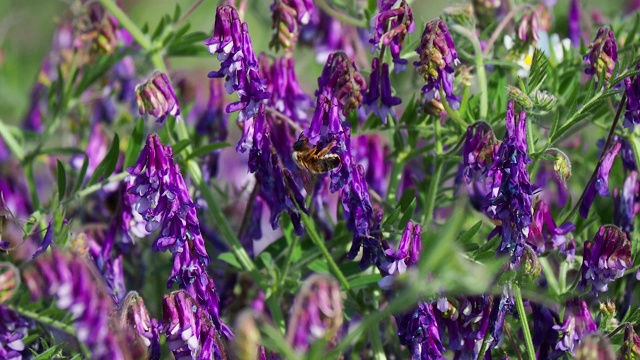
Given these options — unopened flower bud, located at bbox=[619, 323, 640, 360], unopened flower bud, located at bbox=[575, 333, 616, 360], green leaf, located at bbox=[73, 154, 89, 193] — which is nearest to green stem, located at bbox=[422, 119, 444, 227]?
unopened flower bud, located at bbox=[619, 323, 640, 360]

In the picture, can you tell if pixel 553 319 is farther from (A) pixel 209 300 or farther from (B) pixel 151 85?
(B) pixel 151 85

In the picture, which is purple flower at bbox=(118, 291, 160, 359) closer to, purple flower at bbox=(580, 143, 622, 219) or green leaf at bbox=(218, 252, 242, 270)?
green leaf at bbox=(218, 252, 242, 270)

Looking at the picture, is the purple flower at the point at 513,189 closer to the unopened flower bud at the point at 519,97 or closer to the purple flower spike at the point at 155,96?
the unopened flower bud at the point at 519,97

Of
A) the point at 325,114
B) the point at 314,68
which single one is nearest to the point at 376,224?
the point at 325,114

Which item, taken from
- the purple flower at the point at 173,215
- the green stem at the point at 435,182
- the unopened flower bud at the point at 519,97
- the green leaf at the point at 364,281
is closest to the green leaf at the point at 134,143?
the purple flower at the point at 173,215

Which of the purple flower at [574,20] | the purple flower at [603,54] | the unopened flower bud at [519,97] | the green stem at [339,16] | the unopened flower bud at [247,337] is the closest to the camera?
the unopened flower bud at [247,337]

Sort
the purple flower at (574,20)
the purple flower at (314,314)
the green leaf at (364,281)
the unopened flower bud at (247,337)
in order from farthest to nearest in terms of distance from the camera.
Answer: the purple flower at (574,20) → the green leaf at (364,281) → the purple flower at (314,314) → the unopened flower bud at (247,337)

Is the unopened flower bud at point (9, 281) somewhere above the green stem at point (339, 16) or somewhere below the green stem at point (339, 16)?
below
